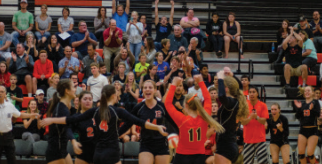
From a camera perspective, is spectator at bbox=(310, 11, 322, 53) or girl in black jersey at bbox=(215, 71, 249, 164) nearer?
girl in black jersey at bbox=(215, 71, 249, 164)

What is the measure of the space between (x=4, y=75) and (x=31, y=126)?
6.54ft

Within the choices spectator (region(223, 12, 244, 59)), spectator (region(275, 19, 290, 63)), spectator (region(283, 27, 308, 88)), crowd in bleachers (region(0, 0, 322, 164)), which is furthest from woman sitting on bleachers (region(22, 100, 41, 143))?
spectator (region(275, 19, 290, 63))

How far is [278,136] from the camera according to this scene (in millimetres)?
10883

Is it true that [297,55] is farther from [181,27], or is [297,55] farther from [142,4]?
[142,4]

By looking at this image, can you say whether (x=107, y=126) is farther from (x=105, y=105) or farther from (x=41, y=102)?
(x=41, y=102)

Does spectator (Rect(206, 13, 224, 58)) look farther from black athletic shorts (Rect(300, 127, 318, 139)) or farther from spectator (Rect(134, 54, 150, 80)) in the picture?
black athletic shorts (Rect(300, 127, 318, 139))

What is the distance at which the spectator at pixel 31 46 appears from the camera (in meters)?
14.2

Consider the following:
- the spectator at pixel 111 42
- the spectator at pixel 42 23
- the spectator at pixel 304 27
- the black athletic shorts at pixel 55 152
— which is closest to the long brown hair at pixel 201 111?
the black athletic shorts at pixel 55 152

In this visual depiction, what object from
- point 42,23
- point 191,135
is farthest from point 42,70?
point 191,135

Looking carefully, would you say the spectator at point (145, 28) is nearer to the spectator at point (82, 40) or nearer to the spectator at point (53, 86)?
the spectator at point (82, 40)

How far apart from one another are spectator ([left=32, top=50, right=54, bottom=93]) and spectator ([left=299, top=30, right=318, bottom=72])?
7555 mm

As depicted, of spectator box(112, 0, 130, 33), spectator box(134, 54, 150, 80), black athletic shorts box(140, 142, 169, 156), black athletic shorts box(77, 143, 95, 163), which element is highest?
spectator box(112, 0, 130, 33)

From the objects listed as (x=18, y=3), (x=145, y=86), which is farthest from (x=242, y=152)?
(x=18, y=3)

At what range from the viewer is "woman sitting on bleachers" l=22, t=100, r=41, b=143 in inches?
470
